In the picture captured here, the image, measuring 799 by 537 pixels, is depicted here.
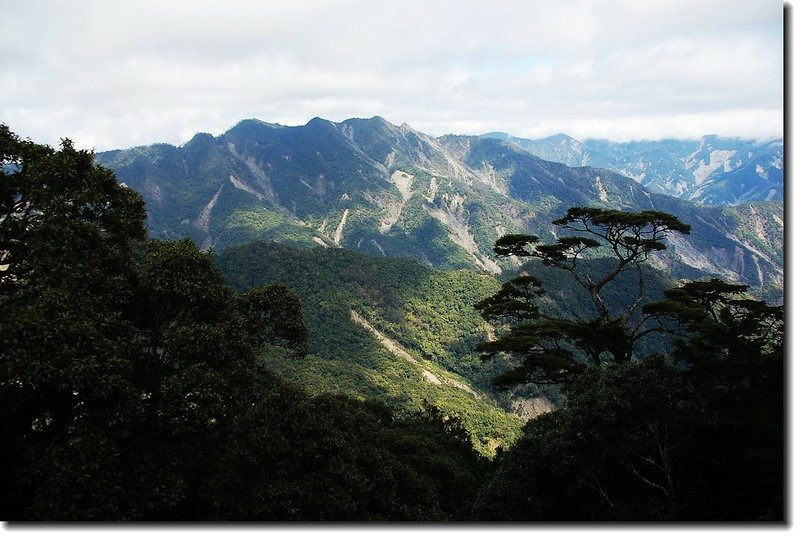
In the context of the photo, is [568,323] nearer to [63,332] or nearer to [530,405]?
[63,332]

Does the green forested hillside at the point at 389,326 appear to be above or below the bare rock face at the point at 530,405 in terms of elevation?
above

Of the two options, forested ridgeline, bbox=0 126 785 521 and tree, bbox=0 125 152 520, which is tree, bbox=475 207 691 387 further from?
tree, bbox=0 125 152 520

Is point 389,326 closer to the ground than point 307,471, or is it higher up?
closer to the ground

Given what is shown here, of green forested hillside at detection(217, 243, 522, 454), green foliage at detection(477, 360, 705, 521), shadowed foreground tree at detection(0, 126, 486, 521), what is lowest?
green forested hillside at detection(217, 243, 522, 454)

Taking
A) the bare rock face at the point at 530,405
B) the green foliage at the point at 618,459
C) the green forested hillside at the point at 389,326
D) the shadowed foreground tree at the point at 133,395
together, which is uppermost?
the shadowed foreground tree at the point at 133,395

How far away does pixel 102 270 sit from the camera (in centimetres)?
1197

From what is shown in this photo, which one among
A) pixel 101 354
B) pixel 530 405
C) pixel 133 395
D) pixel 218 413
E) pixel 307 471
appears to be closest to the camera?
pixel 101 354

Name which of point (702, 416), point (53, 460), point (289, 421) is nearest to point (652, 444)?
point (702, 416)

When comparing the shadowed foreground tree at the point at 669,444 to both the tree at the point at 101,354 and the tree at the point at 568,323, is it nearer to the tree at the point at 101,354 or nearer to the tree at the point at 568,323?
the tree at the point at 568,323

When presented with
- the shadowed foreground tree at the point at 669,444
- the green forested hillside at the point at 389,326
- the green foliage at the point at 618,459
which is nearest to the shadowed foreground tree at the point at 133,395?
the green foliage at the point at 618,459

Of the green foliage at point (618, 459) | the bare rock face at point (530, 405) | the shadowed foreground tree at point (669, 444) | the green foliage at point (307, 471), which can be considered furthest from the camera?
the bare rock face at point (530, 405)

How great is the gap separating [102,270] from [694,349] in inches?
615

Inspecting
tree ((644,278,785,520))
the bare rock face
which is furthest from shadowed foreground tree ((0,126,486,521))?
the bare rock face

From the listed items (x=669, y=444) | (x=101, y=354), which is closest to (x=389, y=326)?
(x=669, y=444)
